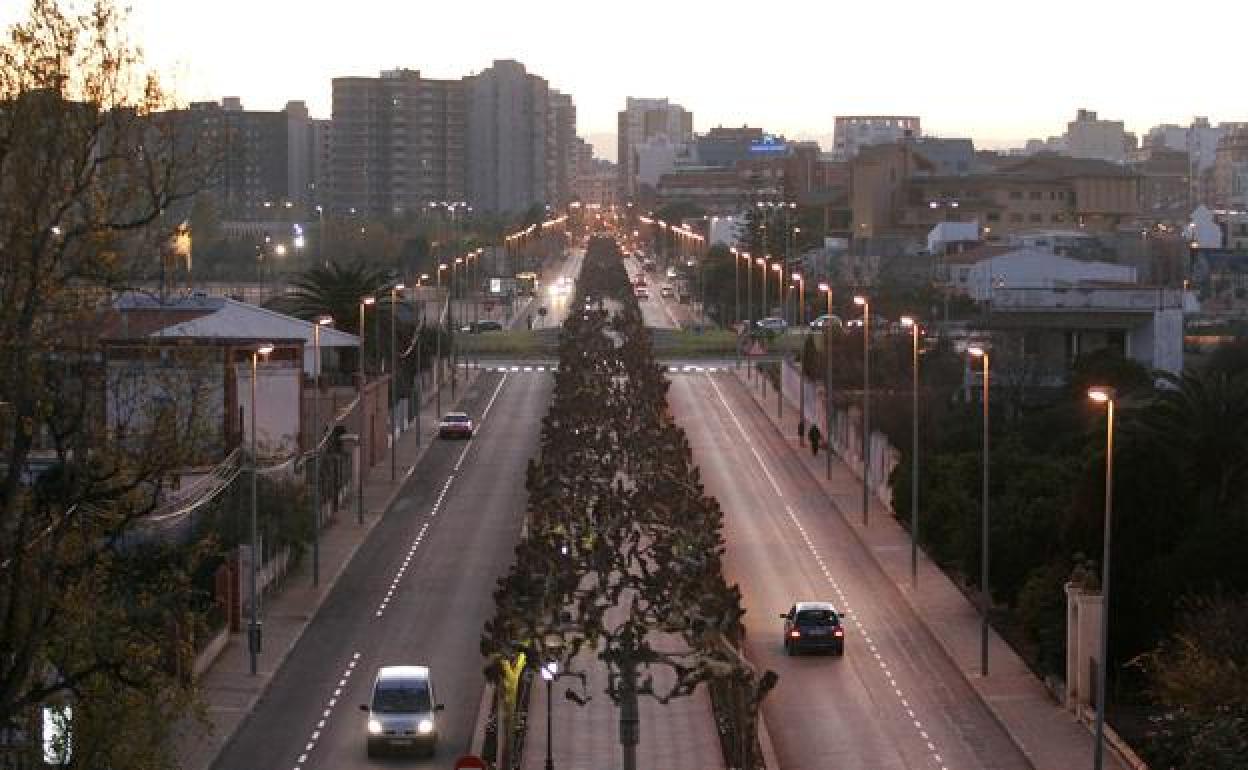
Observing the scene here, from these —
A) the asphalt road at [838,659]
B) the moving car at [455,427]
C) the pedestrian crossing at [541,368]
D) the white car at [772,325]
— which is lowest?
the asphalt road at [838,659]

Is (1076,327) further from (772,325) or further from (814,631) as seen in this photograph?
(814,631)

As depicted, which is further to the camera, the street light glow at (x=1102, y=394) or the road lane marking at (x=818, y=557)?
the road lane marking at (x=818, y=557)

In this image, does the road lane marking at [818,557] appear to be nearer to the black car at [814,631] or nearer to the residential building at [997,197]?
the black car at [814,631]

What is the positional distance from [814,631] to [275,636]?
8.20 meters

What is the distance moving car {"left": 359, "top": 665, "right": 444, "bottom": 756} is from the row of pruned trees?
3.17ft

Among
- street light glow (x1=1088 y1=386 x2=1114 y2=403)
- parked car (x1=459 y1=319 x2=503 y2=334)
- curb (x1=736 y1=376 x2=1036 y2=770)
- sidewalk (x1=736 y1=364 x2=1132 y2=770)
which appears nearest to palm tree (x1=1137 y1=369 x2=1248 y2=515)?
sidewalk (x1=736 y1=364 x2=1132 y2=770)

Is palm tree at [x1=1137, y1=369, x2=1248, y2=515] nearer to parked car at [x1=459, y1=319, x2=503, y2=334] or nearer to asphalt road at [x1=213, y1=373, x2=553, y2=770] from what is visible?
asphalt road at [x1=213, y1=373, x2=553, y2=770]

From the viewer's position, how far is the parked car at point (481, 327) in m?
111

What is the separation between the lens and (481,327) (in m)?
113

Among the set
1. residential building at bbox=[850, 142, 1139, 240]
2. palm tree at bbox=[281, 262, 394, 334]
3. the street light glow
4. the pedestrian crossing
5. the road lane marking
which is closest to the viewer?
the street light glow

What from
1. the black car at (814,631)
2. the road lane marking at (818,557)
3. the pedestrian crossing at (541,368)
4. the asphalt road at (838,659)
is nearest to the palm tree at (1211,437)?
the asphalt road at (838,659)

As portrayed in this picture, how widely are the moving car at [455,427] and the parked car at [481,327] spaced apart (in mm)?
40535

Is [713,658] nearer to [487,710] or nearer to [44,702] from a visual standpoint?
[487,710]

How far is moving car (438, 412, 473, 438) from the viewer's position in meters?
68.1
